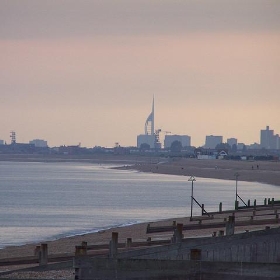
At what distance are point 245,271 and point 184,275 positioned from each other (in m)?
0.82

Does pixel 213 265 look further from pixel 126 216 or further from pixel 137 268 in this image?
pixel 126 216

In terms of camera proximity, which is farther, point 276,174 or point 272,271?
point 276,174

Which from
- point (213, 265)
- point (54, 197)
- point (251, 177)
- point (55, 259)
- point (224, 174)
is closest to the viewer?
point (213, 265)

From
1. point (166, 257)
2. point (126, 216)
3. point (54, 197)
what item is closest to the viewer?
point (166, 257)

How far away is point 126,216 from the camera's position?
6594 centimetres

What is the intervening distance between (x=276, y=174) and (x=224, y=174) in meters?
12.5

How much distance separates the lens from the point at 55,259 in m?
24.5

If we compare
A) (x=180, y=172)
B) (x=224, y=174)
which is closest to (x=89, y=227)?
(x=224, y=174)

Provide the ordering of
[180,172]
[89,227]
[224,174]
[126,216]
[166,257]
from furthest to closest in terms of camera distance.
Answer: [180,172]
[224,174]
[126,216]
[89,227]
[166,257]

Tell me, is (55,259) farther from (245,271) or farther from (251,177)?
(251,177)

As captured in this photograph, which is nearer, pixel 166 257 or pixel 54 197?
pixel 166 257

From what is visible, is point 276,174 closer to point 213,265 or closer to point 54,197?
point 54,197

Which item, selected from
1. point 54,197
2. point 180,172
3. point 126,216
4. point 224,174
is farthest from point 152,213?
point 180,172

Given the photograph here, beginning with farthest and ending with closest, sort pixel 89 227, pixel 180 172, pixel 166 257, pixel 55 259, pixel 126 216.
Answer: pixel 180 172
pixel 126 216
pixel 89 227
pixel 55 259
pixel 166 257
